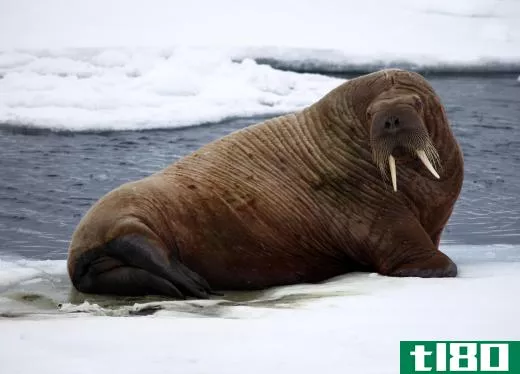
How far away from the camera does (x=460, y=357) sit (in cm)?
351

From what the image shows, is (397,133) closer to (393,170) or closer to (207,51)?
(393,170)

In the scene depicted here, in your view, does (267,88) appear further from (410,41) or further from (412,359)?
(412,359)

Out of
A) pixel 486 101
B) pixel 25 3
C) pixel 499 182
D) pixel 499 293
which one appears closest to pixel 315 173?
pixel 499 293

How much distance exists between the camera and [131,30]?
14.4 metres

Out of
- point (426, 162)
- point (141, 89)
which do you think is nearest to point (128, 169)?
point (141, 89)

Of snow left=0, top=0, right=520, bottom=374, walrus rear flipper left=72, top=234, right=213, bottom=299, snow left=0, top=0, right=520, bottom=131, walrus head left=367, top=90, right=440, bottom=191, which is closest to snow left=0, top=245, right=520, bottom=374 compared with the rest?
snow left=0, top=0, right=520, bottom=374

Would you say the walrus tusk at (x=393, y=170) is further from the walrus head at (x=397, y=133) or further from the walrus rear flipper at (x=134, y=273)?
the walrus rear flipper at (x=134, y=273)

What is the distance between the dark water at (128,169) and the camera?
23.9ft

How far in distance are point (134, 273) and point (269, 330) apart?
5.57 ft

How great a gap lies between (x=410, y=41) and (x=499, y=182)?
616 cm

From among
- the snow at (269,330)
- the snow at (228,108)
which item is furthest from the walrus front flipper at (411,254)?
the snow at (269,330)

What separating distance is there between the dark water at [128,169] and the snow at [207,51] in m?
0.61

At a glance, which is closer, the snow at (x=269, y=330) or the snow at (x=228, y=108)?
the snow at (x=269, y=330)

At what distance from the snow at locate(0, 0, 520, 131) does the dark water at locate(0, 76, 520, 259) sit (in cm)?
61
